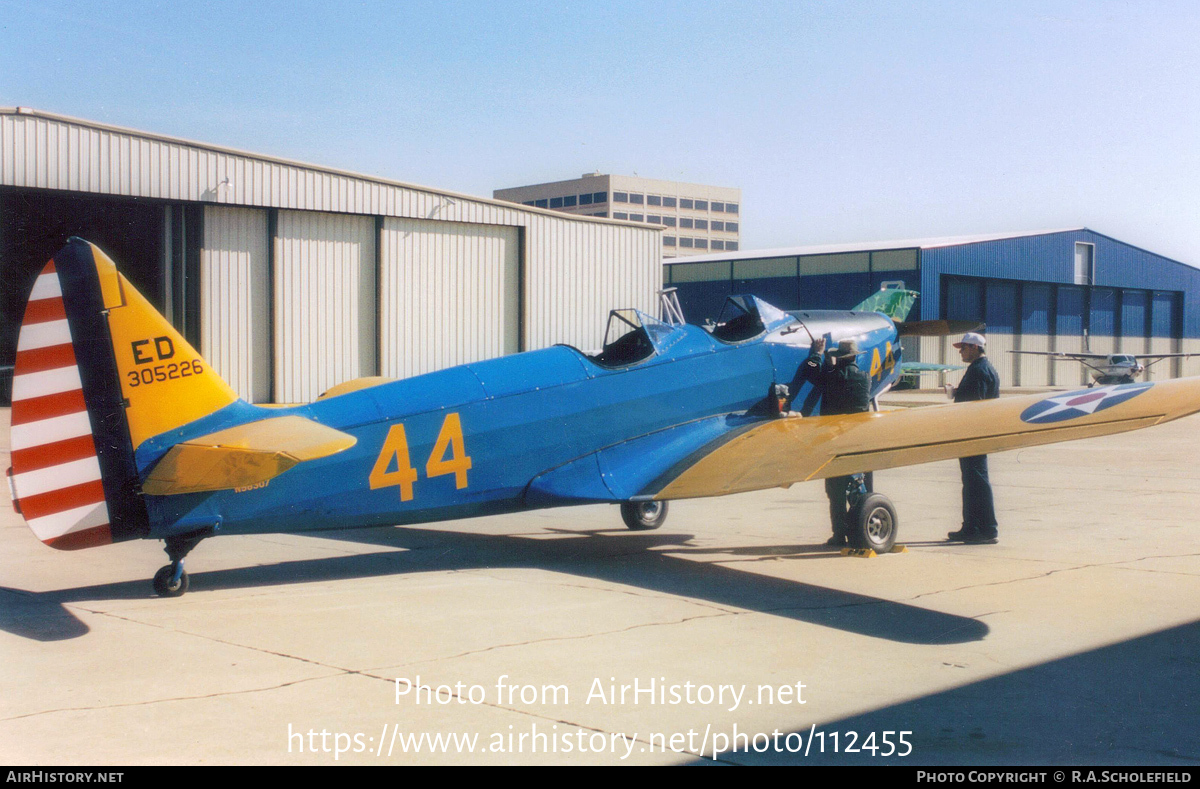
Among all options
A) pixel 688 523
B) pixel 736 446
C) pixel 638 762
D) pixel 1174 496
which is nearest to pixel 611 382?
pixel 736 446

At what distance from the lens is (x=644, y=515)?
34.6 feet

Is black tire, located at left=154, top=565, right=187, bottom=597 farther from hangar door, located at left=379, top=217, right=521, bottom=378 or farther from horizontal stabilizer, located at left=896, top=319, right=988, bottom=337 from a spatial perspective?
hangar door, located at left=379, top=217, right=521, bottom=378

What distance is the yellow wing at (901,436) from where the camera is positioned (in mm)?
7141

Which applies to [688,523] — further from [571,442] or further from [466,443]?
[466,443]

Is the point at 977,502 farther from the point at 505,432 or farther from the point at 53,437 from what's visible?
the point at 53,437

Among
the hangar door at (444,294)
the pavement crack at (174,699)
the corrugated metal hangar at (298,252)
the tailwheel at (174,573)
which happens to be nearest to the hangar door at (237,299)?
the corrugated metal hangar at (298,252)

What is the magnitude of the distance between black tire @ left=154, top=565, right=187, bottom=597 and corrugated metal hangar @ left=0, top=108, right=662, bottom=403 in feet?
→ 58.4

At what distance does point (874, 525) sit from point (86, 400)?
244 inches

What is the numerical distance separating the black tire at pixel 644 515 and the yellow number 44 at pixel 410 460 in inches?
112

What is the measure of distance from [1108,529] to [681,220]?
13462 centimetres

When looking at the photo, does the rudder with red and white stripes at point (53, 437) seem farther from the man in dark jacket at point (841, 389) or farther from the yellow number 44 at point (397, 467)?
the man in dark jacket at point (841, 389)

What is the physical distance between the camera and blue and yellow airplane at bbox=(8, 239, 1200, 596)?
6.57 meters

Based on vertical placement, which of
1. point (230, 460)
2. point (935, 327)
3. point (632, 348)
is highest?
point (935, 327)

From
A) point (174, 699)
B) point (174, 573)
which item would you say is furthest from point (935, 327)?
point (174, 699)
